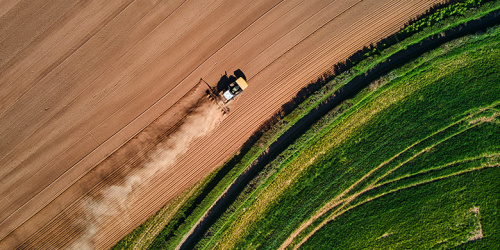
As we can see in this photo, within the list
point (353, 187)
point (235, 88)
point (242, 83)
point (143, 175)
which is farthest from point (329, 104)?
point (143, 175)

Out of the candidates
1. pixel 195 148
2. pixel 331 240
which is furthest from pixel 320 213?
pixel 195 148

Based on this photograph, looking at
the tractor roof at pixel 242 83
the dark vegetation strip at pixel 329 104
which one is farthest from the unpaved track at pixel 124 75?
the dark vegetation strip at pixel 329 104

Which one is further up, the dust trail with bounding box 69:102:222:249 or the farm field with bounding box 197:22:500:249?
the dust trail with bounding box 69:102:222:249

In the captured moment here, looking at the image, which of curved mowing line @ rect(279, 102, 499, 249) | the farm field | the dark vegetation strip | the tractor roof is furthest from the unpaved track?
curved mowing line @ rect(279, 102, 499, 249)

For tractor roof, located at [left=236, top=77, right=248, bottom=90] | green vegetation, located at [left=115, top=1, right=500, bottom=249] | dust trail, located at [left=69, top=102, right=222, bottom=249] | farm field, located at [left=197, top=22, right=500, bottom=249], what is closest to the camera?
tractor roof, located at [left=236, top=77, right=248, bottom=90]

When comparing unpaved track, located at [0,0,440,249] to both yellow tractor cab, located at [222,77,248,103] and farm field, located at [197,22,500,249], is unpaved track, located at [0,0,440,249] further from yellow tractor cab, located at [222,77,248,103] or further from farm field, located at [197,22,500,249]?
farm field, located at [197,22,500,249]

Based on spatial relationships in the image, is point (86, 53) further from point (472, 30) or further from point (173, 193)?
point (472, 30)
